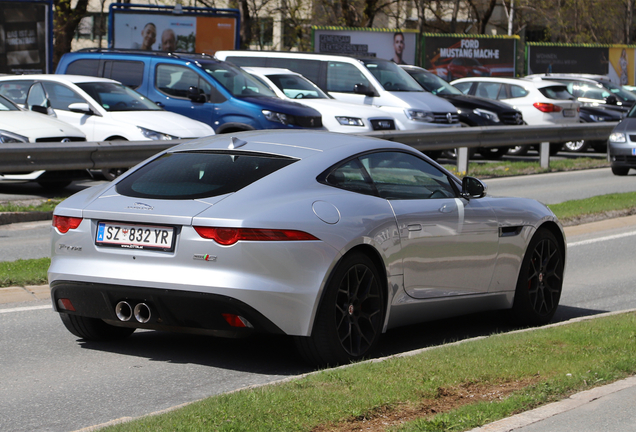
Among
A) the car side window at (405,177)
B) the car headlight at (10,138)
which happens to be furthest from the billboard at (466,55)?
Result: the car side window at (405,177)

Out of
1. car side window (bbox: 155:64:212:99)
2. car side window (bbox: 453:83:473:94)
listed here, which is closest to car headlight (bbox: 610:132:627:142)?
car side window (bbox: 453:83:473:94)

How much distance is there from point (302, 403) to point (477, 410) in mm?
801

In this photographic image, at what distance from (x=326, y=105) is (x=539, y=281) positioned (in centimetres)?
1253

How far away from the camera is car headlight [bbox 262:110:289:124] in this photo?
17.1 metres

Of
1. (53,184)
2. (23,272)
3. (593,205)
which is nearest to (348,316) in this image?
(23,272)

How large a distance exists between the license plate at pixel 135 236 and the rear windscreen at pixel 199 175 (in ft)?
0.77

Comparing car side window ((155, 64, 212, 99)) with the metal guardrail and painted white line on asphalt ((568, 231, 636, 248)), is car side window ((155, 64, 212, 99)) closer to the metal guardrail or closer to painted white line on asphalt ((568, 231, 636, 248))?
the metal guardrail

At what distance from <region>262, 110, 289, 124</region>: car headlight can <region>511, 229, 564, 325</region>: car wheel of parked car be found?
9.86m

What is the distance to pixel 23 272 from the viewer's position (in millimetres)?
8328

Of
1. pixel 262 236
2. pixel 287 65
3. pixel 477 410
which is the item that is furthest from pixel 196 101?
pixel 477 410

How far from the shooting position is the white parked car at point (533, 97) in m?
24.6

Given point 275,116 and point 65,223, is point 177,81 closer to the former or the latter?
point 275,116

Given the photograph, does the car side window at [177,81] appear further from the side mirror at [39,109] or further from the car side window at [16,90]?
the side mirror at [39,109]

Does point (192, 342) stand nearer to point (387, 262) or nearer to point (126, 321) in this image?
point (126, 321)
